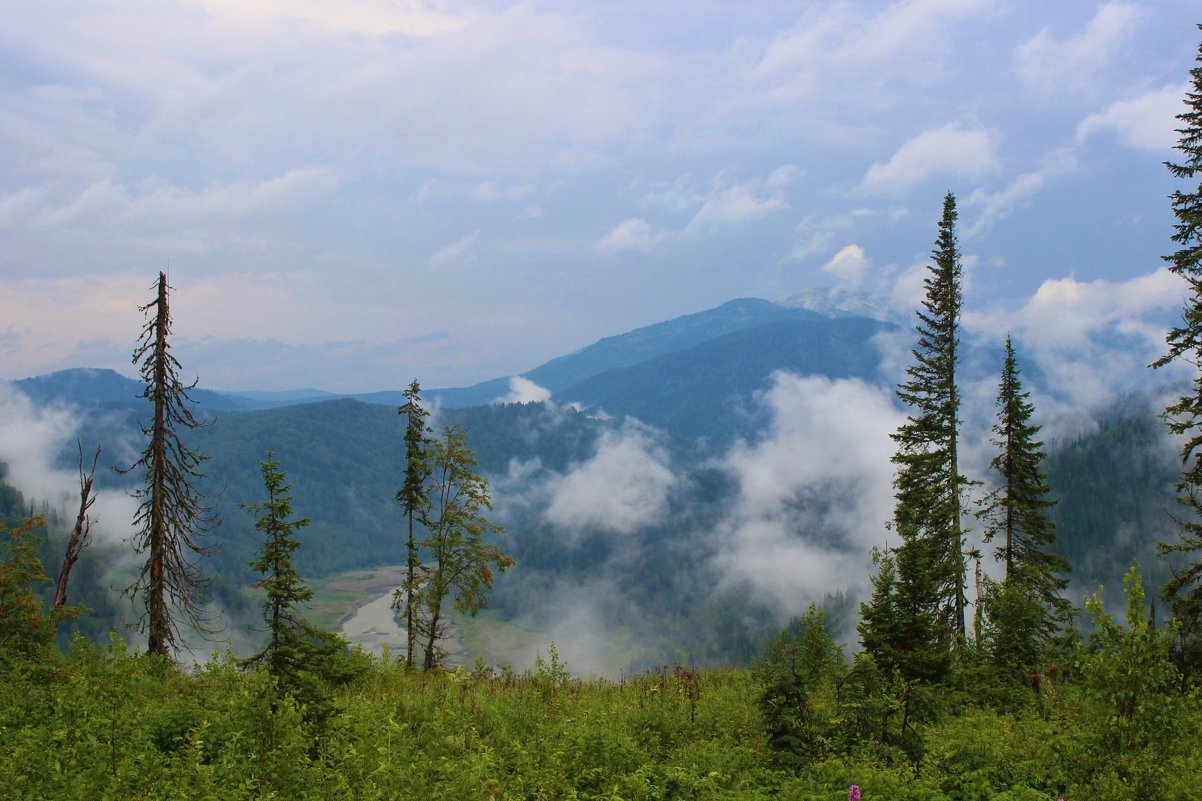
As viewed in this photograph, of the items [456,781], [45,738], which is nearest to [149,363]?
[45,738]

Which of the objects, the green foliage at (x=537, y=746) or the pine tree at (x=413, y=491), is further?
the pine tree at (x=413, y=491)

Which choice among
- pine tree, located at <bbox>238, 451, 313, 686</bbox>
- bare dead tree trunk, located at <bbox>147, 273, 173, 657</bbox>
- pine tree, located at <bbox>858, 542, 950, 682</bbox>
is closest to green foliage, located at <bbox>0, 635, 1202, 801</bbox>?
pine tree, located at <bbox>858, 542, 950, 682</bbox>

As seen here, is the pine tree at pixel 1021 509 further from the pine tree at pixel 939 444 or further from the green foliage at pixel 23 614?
the green foliage at pixel 23 614

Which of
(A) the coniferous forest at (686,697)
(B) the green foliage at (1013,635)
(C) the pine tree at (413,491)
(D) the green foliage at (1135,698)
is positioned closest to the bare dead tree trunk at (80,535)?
(A) the coniferous forest at (686,697)

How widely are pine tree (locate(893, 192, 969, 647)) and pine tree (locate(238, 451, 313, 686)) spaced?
18506 millimetres

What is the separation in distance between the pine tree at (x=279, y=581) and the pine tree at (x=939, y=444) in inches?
729

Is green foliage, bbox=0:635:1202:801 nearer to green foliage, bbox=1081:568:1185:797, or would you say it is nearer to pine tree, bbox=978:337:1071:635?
green foliage, bbox=1081:568:1185:797

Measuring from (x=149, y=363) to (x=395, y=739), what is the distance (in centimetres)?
1380

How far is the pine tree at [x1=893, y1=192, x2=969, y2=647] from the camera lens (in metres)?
23.3

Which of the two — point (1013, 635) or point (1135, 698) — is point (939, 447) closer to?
point (1013, 635)

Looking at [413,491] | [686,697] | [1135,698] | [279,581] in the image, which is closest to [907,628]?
[686,697]

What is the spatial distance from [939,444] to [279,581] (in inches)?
841

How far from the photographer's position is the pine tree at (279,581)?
1188 centimetres

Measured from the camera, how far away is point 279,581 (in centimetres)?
1192
